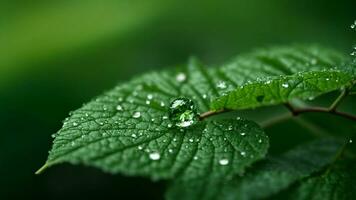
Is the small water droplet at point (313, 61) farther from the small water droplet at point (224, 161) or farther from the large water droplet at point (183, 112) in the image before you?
the small water droplet at point (224, 161)

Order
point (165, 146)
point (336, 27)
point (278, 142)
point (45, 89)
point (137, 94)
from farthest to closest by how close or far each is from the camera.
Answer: point (336, 27) → point (45, 89) → point (278, 142) → point (137, 94) → point (165, 146)

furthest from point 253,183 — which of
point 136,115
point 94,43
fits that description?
point 94,43

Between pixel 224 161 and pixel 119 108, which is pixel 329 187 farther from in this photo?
pixel 119 108

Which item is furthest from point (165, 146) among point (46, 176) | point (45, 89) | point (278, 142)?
point (45, 89)

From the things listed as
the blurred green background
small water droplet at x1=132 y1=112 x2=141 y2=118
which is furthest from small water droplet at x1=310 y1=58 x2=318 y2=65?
the blurred green background

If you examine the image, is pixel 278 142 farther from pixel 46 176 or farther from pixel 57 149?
pixel 57 149
